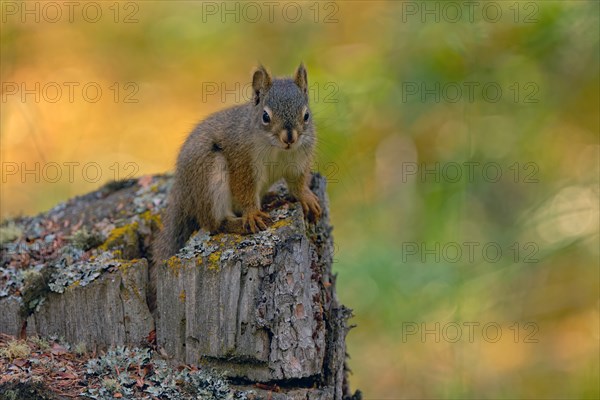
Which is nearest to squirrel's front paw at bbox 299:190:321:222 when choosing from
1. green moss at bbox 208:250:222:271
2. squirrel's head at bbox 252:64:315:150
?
squirrel's head at bbox 252:64:315:150

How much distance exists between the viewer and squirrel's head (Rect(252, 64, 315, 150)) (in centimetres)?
394

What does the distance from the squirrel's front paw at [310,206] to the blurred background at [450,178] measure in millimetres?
→ 1556

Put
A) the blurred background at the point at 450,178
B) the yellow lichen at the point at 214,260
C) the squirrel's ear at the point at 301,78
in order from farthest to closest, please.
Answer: the blurred background at the point at 450,178
the squirrel's ear at the point at 301,78
the yellow lichen at the point at 214,260

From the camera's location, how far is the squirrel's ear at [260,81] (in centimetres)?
Result: 420

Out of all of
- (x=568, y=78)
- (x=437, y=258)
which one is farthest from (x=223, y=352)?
(x=568, y=78)

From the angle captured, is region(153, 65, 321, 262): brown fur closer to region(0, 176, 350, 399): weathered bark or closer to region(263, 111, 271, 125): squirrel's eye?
region(263, 111, 271, 125): squirrel's eye

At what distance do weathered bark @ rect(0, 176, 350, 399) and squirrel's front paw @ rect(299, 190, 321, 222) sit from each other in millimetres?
63

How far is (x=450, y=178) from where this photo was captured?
615cm

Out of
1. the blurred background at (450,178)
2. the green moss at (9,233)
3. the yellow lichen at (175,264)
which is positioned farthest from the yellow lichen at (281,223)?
the blurred background at (450,178)

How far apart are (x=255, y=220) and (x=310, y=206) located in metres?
0.42

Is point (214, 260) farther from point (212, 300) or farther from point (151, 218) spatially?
point (151, 218)

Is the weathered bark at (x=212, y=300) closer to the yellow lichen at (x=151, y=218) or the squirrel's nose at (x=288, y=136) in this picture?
the yellow lichen at (x=151, y=218)

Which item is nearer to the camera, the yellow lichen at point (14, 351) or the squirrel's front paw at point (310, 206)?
A: the yellow lichen at point (14, 351)

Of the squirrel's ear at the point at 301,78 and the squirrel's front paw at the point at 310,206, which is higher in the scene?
the squirrel's ear at the point at 301,78
